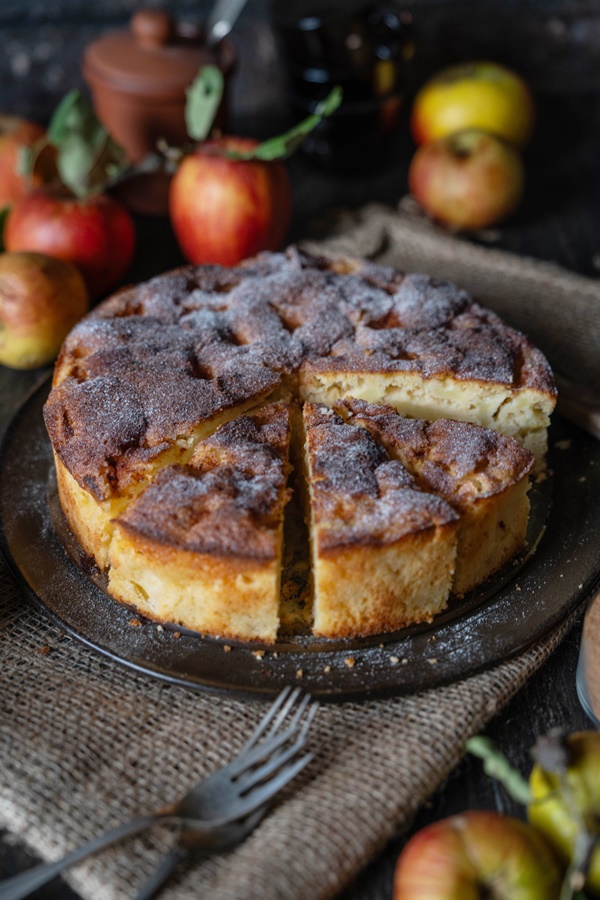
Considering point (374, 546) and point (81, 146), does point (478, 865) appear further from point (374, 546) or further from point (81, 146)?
point (81, 146)

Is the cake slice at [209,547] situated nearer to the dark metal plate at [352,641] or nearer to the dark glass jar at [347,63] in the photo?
the dark metal plate at [352,641]

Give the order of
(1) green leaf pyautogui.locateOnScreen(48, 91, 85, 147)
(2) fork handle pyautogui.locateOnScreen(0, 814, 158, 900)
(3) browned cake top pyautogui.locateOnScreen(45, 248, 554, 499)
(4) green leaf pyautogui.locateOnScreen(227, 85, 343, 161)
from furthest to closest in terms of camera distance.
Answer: (1) green leaf pyautogui.locateOnScreen(48, 91, 85, 147), (4) green leaf pyautogui.locateOnScreen(227, 85, 343, 161), (3) browned cake top pyautogui.locateOnScreen(45, 248, 554, 499), (2) fork handle pyautogui.locateOnScreen(0, 814, 158, 900)

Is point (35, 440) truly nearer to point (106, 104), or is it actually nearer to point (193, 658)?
point (193, 658)

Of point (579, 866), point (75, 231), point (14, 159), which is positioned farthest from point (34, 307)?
point (579, 866)

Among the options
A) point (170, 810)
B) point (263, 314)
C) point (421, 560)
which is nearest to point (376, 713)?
point (421, 560)

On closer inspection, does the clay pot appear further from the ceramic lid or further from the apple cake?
the apple cake

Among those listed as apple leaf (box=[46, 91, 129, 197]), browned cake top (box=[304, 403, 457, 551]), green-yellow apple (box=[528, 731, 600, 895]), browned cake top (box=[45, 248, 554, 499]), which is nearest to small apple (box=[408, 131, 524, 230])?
browned cake top (box=[45, 248, 554, 499])
